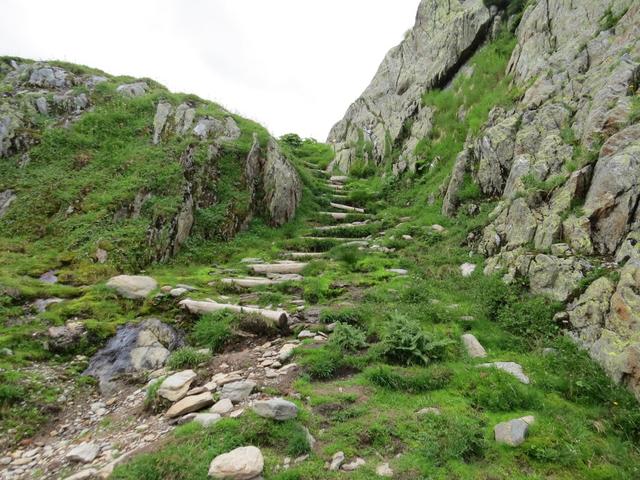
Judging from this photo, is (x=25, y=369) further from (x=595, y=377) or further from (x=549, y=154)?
(x=549, y=154)

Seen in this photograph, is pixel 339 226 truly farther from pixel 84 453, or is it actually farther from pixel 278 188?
pixel 84 453

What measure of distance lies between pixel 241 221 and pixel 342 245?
519cm

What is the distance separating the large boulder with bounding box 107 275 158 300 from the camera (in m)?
10.3

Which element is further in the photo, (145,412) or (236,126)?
(236,126)

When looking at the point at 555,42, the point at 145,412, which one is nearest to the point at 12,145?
the point at 145,412

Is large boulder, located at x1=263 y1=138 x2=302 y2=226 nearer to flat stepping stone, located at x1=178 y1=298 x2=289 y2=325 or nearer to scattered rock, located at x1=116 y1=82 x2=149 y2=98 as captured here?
scattered rock, located at x1=116 y1=82 x2=149 y2=98

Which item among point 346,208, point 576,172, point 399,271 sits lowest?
point 399,271

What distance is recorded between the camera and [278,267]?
14008mm

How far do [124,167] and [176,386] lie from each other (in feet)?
44.2

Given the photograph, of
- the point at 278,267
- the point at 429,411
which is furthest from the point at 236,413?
the point at 278,267

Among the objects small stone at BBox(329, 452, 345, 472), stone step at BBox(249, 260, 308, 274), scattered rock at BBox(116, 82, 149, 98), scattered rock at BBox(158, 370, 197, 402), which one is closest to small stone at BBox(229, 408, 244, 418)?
scattered rock at BBox(158, 370, 197, 402)

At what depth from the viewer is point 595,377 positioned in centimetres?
645

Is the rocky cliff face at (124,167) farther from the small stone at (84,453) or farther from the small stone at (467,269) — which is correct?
the small stone at (467,269)

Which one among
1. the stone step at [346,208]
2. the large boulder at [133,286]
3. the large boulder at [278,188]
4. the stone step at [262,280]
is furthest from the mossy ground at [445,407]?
the stone step at [346,208]
